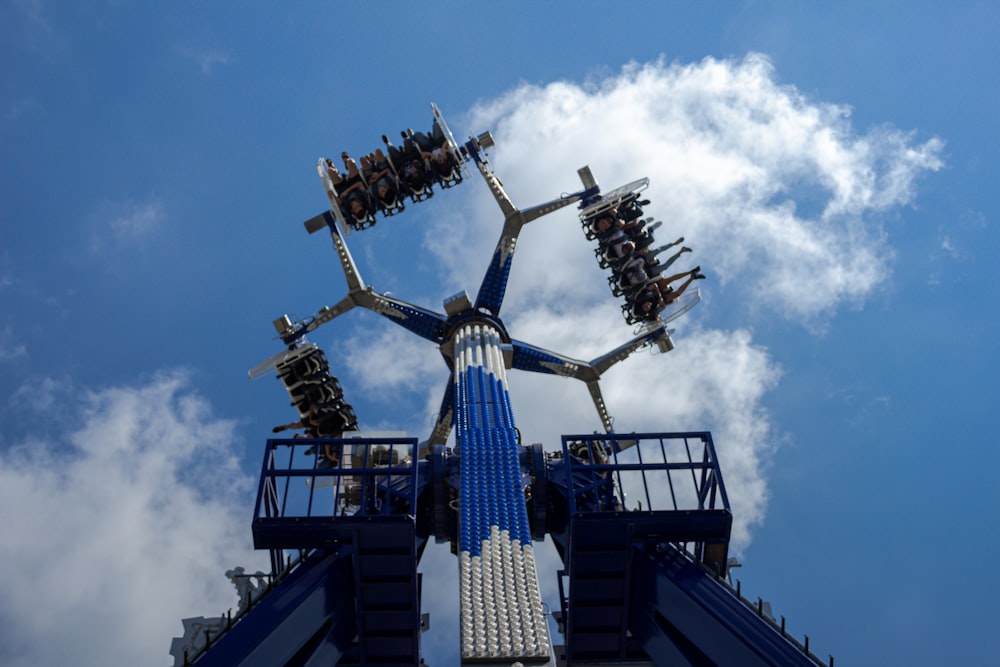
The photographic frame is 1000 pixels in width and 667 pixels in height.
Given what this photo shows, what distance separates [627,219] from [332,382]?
13059 millimetres

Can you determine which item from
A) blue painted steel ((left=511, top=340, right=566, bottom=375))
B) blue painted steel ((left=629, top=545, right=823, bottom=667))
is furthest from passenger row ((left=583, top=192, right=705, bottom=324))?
blue painted steel ((left=629, top=545, right=823, bottom=667))

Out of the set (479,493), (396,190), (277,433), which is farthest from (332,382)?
(479,493)

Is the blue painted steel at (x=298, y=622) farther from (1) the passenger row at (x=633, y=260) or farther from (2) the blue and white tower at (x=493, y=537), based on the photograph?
(1) the passenger row at (x=633, y=260)

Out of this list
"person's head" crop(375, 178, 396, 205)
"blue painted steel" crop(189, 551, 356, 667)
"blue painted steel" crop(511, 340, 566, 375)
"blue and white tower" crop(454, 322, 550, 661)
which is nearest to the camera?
"blue painted steel" crop(189, 551, 356, 667)

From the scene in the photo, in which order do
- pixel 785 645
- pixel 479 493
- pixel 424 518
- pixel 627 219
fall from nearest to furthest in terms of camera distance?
pixel 785 645 < pixel 479 493 < pixel 424 518 < pixel 627 219

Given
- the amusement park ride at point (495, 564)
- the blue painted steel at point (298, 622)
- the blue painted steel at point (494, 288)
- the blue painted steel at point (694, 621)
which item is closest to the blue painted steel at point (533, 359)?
the blue painted steel at point (494, 288)

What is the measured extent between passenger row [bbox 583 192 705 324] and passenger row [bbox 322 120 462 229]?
20.1 feet

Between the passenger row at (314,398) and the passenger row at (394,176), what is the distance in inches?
224

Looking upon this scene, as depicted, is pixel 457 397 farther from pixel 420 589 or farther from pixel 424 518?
pixel 420 589

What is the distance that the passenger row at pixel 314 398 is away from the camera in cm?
3156

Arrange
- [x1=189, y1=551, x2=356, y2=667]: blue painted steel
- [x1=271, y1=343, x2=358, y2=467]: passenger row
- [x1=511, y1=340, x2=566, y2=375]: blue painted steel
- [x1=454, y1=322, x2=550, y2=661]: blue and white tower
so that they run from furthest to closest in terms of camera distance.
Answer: [x1=511, y1=340, x2=566, y2=375]: blue painted steel → [x1=271, y1=343, x2=358, y2=467]: passenger row → [x1=454, y1=322, x2=550, y2=661]: blue and white tower → [x1=189, y1=551, x2=356, y2=667]: blue painted steel

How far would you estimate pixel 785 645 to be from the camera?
14.5m

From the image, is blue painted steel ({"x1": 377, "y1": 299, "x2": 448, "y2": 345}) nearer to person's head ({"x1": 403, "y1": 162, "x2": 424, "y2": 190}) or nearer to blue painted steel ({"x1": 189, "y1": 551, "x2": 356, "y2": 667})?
person's head ({"x1": 403, "y1": 162, "x2": 424, "y2": 190})

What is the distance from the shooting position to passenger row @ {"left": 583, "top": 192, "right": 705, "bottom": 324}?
34250 millimetres
